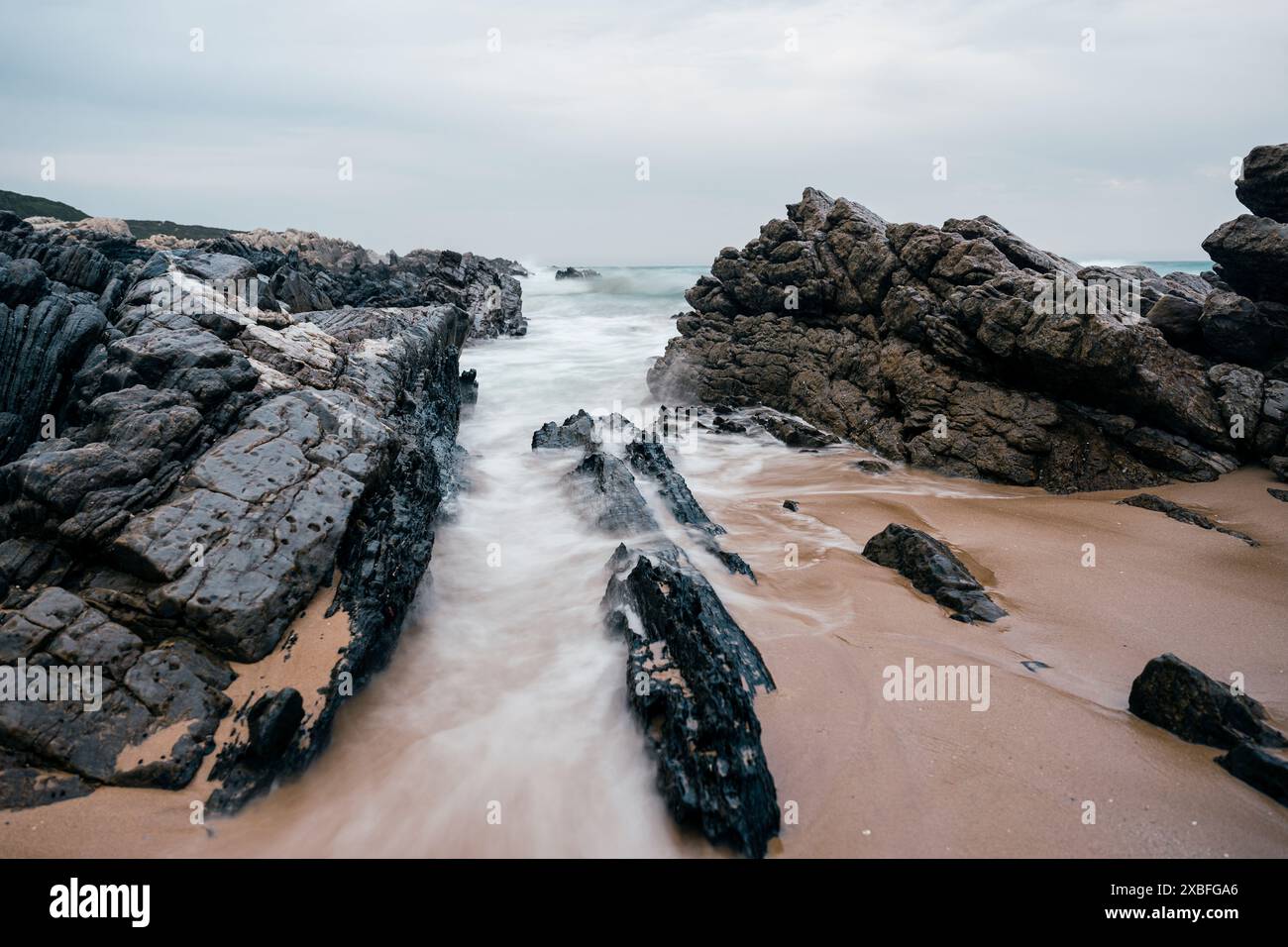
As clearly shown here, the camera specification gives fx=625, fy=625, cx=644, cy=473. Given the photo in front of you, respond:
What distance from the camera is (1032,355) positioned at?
12172mm

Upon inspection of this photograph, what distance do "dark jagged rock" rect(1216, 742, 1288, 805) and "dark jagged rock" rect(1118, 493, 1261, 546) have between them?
5782mm

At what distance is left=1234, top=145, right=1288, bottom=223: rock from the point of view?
1233cm

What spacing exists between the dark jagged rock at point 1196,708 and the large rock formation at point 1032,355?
24.2ft

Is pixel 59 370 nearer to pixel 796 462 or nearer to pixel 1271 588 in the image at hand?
pixel 796 462

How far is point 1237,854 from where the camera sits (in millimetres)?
4051

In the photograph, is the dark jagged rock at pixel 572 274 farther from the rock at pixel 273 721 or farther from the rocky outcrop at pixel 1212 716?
the rocky outcrop at pixel 1212 716

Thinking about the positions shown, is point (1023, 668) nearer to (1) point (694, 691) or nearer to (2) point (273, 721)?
(1) point (694, 691)

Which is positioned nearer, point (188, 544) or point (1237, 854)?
point (1237, 854)

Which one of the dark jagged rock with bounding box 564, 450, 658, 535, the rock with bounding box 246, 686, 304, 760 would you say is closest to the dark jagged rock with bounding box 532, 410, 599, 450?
the dark jagged rock with bounding box 564, 450, 658, 535

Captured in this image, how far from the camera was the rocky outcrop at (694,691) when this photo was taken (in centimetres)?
431

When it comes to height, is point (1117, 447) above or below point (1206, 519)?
above
